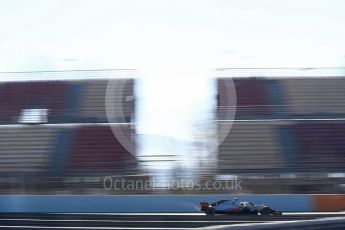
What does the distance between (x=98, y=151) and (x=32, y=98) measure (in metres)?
6.26

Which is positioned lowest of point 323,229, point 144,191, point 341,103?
point 144,191

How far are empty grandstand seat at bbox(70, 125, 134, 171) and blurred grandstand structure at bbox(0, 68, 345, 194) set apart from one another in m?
0.05

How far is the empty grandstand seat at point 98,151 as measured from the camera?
26.8 m

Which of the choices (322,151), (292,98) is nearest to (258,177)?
(322,151)

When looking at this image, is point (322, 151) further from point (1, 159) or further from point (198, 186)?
point (1, 159)

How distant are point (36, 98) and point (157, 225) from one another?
1938 cm

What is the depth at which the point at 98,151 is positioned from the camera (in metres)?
28.0

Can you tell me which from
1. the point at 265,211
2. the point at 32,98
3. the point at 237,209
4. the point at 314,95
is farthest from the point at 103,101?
the point at 265,211

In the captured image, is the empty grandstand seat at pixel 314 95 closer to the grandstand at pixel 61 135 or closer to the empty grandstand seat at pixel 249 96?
the empty grandstand seat at pixel 249 96

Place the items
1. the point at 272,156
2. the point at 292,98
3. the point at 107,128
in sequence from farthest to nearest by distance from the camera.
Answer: the point at 292,98 < the point at 107,128 < the point at 272,156

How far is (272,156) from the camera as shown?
1068 inches

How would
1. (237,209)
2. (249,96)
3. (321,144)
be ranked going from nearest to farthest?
(237,209)
(321,144)
(249,96)

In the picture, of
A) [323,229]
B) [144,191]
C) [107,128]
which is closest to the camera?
[323,229]

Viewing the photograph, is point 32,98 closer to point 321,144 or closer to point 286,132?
point 286,132
